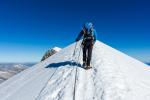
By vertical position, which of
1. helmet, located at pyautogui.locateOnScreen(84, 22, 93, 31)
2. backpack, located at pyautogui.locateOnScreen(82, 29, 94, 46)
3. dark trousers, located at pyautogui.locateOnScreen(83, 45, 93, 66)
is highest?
helmet, located at pyautogui.locateOnScreen(84, 22, 93, 31)

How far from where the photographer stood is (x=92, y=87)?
1012 cm

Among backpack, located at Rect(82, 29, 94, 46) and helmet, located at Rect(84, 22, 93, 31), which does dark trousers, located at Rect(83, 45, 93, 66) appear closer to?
backpack, located at Rect(82, 29, 94, 46)

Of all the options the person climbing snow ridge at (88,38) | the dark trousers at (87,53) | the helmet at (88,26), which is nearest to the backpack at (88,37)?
the person climbing snow ridge at (88,38)

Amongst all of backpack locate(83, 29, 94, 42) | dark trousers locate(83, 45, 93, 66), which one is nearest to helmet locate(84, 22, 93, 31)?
backpack locate(83, 29, 94, 42)

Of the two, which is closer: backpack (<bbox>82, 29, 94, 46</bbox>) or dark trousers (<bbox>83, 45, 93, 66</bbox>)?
backpack (<bbox>82, 29, 94, 46</bbox>)

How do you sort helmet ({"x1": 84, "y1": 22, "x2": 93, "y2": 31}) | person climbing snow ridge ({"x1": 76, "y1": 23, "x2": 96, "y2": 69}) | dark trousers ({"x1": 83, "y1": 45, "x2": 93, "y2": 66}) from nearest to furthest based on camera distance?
helmet ({"x1": 84, "y1": 22, "x2": 93, "y2": 31}) → person climbing snow ridge ({"x1": 76, "y1": 23, "x2": 96, "y2": 69}) → dark trousers ({"x1": 83, "y1": 45, "x2": 93, "y2": 66})

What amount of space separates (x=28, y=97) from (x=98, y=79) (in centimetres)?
318

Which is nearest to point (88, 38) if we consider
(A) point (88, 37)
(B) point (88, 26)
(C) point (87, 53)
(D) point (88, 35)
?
(A) point (88, 37)

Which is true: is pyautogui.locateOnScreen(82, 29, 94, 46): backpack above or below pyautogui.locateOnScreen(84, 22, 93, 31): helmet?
below

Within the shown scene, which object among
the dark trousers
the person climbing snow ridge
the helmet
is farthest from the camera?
the dark trousers

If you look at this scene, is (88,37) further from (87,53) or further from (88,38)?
Answer: (87,53)

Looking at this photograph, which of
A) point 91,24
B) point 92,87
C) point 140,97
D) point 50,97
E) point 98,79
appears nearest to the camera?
point 140,97

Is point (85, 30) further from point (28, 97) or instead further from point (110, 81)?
point (28, 97)

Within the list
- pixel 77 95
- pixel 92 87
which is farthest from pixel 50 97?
pixel 92 87
